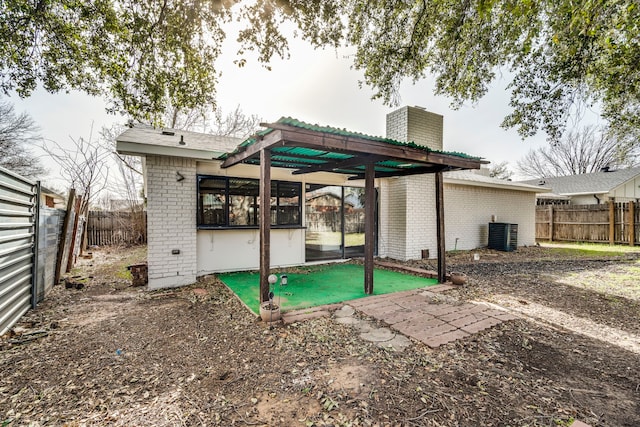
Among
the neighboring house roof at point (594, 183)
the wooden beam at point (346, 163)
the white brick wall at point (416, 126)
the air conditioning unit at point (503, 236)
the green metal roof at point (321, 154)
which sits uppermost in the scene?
the white brick wall at point (416, 126)

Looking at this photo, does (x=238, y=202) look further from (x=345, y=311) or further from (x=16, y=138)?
(x=16, y=138)

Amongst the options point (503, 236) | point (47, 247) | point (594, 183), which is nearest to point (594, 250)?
point (503, 236)

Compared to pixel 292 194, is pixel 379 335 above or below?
below

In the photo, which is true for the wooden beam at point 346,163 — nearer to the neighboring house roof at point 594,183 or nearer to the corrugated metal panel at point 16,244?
the corrugated metal panel at point 16,244

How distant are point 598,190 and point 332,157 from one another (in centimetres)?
1977

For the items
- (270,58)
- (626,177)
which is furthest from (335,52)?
(626,177)

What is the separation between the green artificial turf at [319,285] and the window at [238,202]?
1.24m

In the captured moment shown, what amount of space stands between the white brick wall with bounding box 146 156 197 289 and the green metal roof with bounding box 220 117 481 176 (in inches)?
41.9

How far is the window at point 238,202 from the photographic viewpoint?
570 centimetres

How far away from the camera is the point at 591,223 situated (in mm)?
12273

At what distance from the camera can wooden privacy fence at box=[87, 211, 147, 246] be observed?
10570 millimetres

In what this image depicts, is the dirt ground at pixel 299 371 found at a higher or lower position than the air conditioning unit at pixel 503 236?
lower

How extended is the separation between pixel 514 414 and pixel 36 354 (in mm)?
4446

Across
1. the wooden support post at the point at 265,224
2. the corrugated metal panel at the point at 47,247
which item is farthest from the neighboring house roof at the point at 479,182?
the corrugated metal panel at the point at 47,247
